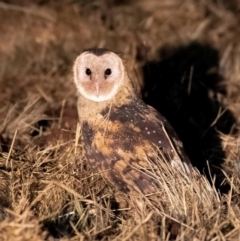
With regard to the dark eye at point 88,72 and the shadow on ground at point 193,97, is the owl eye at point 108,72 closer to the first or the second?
the dark eye at point 88,72

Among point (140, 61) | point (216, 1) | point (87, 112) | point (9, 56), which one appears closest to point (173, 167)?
point (87, 112)

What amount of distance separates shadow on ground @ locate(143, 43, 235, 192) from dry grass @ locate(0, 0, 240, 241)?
15 mm

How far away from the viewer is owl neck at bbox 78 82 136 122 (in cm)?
413

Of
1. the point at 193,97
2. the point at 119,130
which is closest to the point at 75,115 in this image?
the point at 193,97

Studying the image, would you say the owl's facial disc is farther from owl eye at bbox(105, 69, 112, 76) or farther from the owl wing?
the owl wing

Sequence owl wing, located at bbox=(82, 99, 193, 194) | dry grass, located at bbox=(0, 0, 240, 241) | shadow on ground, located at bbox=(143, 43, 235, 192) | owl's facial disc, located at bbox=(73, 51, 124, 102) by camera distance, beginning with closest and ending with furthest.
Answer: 1. dry grass, located at bbox=(0, 0, 240, 241)
2. owl wing, located at bbox=(82, 99, 193, 194)
3. owl's facial disc, located at bbox=(73, 51, 124, 102)
4. shadow on ground, located at bbox=(143, 43, 235, 192)

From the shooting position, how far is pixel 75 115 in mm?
5074

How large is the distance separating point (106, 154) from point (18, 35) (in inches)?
98.5

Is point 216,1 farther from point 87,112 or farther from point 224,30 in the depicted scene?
point 87,112

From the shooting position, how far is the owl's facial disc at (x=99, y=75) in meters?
4.12

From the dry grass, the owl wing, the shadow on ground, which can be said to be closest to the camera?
the dry grass

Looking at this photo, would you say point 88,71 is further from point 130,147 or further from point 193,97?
point 193,97

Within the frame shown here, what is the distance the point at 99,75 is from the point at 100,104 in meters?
0.15

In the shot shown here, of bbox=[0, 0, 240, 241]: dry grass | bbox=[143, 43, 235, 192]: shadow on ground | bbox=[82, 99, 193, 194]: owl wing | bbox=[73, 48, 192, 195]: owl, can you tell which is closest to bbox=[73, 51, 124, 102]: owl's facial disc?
bbox=[73, 48, 192, 195]: owl
